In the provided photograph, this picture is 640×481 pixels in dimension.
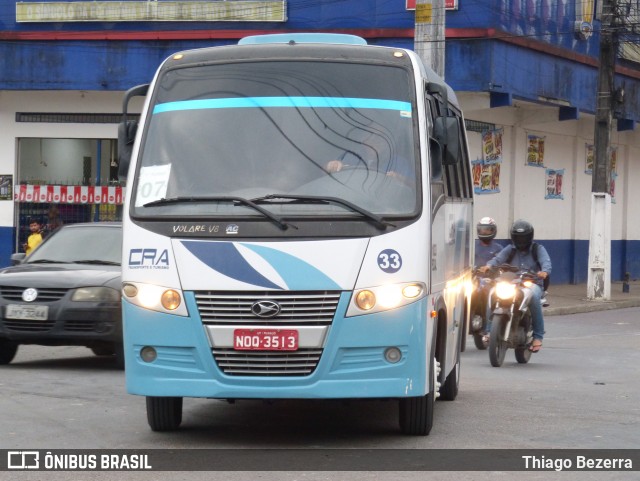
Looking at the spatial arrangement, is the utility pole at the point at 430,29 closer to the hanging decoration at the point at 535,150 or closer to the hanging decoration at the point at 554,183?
the hanging decoration at the point at 535,150

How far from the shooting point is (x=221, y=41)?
2827 centimetres

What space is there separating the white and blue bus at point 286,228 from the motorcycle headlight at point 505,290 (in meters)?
5.09

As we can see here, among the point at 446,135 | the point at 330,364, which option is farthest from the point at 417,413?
the point at 446,135

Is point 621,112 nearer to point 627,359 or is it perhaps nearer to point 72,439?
point 627,359

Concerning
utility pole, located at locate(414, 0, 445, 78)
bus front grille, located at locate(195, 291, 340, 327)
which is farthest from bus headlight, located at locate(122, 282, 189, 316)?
utility pole, located at locate(414, 0, 445, 78)

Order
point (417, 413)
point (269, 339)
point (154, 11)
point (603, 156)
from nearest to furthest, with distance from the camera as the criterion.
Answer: point (269, 339) → point (417, 413) → point (603, 156) → point (154, 11)

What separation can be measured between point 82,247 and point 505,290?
15.1ft

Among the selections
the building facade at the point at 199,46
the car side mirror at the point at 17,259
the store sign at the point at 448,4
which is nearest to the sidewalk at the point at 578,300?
the building facade at the point at 199,46

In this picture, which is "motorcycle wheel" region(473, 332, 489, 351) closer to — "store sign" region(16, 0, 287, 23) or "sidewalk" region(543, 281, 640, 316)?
"sidewalk" region(543, 281, 640, 316)

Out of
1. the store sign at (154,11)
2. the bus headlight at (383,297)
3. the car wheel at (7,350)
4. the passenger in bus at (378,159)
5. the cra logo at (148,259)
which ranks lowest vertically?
the car wheel at (7,350)

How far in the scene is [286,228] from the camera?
830 centimetres

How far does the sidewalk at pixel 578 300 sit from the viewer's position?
85.1 ft

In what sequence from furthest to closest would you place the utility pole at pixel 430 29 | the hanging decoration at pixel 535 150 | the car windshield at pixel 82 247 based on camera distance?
the hanging decoration at pixel 535 150, the utility pole at pixel 430 29, the car windshield at pixel 82 247

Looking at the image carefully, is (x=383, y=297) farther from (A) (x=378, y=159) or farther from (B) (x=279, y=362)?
(A) (x=378, y=159)
